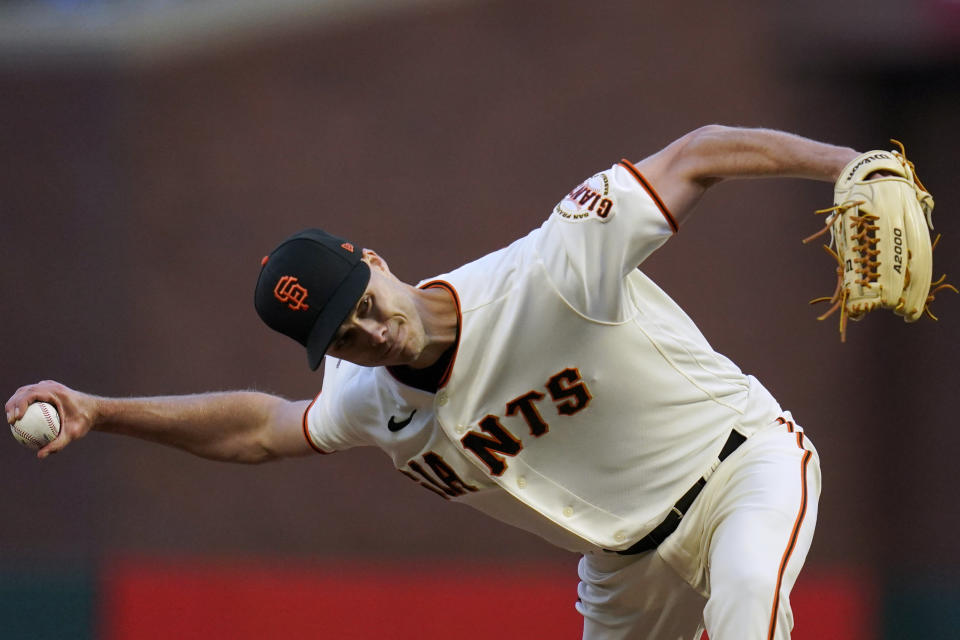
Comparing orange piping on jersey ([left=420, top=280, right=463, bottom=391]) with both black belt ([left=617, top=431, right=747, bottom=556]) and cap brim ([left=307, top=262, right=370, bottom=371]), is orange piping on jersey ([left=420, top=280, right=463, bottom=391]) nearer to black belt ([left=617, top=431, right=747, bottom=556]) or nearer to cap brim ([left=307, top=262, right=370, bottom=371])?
cap brim ([left=307, top=262, right=370, bottom=371])

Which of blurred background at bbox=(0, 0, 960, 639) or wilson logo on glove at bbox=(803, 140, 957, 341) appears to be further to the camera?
blurred background at bbox=(0, 0, 960, 639)

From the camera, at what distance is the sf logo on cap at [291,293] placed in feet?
8.43

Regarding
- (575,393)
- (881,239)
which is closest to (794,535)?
(575,393)

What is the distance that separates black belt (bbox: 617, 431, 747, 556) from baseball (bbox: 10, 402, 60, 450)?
4.73 feet

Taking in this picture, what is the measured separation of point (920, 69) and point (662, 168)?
4376mm

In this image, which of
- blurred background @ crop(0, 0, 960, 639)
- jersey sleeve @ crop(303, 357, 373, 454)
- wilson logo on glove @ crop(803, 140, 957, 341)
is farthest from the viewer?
blurred background @ crop(0, 0, 960, 639)

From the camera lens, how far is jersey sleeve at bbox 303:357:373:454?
304cm

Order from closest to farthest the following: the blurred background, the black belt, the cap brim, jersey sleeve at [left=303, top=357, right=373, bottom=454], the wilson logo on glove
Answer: the wilson logo on glove, the cap brim, the black belt, jersey sleeve at [left=303, top=357, right=373, bottom=454], the blurred background

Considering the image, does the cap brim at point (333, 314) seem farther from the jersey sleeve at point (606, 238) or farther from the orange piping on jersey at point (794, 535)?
the orange piping on jersey at point (794, 535)

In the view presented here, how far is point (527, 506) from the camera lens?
2.88 meters

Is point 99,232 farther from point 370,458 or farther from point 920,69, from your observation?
point 920,69

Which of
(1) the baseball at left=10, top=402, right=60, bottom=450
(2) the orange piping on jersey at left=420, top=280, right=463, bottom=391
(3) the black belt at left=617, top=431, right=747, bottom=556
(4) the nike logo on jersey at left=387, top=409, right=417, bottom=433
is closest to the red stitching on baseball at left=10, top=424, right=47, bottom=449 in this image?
(1) the baseball at left=10, top=402, right=60, bottom=450

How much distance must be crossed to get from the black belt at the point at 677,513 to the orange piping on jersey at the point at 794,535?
0.52 feet

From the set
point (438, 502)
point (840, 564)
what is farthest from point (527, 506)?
point (840, 564)
